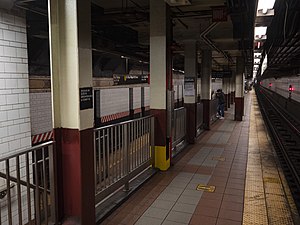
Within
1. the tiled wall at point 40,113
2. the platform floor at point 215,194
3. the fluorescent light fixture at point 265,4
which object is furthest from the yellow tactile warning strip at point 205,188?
the fluorescent light fixture at point 265,4

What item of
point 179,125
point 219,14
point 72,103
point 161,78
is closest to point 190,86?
point 179,125

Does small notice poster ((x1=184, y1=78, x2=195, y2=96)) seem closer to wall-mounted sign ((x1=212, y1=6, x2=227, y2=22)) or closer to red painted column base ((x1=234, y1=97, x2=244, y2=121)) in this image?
wall-mounted sign ((x1=212, y1=6, x2=227, y2=22))

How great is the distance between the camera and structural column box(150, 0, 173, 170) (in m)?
5.49

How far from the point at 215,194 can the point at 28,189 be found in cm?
291

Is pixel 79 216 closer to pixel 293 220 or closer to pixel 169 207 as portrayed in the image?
pixel 169 207

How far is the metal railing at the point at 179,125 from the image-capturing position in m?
7.31

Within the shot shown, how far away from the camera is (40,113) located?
18.4ft

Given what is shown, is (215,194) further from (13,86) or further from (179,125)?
(13,86)

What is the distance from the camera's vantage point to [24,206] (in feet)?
14.9

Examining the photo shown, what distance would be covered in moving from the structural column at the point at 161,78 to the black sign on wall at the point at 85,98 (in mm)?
2519

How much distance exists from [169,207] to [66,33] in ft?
8.84

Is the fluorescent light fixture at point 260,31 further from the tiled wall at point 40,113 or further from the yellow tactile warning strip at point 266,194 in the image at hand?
the tiled wall at point 40,113

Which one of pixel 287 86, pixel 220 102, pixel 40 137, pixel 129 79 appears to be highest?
pixel 129 79

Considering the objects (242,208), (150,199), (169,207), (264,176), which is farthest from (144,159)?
(264,176)
